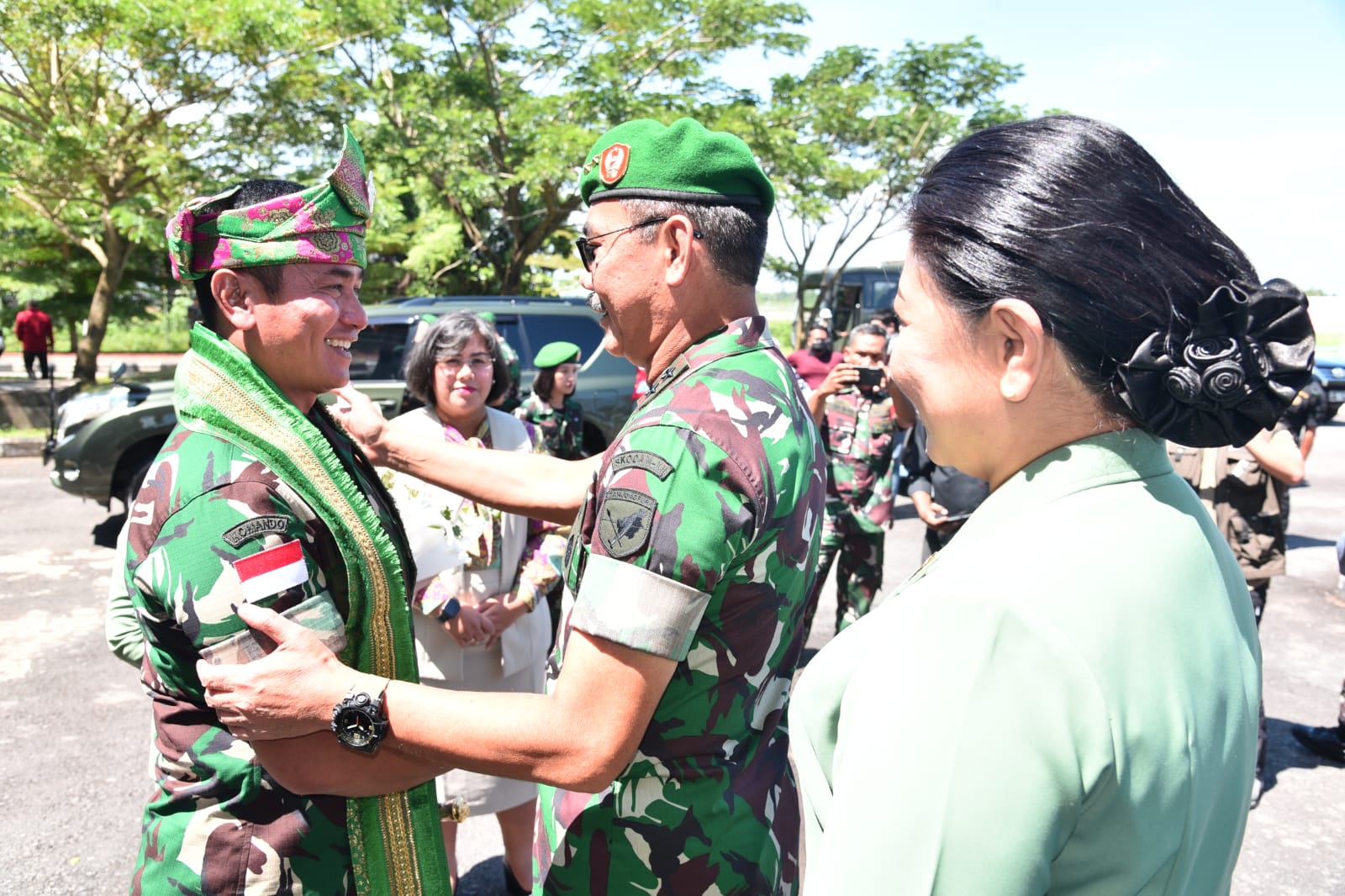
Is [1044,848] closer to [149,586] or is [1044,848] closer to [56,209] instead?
[149,586]

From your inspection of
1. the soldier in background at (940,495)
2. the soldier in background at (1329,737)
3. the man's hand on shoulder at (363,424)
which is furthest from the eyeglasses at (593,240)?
the soldier in background at (1329,737)

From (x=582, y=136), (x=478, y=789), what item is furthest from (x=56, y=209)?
(x=478, y=789)

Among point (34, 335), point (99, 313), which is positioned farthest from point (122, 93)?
point (34, 335)

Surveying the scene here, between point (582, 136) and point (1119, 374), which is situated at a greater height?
point (582, 136)

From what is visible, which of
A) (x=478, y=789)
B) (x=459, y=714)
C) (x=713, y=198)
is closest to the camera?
(x=459, y=714)

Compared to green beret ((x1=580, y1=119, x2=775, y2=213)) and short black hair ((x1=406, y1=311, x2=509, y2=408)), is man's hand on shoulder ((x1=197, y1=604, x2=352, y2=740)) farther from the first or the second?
short black hair ((x1=406, y1=311, x2=509, y2=408))

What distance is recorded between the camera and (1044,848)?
0.75 m

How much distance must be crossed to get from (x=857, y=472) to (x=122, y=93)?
11.7m

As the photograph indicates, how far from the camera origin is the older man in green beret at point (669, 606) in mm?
1308

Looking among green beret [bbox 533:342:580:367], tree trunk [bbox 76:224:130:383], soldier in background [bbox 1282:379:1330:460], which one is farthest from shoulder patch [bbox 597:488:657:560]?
tree trunk [bbox 76:224:130:383]

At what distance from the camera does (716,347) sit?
5.39ft

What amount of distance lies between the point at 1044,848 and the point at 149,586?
126 centimetres

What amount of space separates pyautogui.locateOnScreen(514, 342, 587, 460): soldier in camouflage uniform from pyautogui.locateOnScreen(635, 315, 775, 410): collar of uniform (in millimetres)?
3728

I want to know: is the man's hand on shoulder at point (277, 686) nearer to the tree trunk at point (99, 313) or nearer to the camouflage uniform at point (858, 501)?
the camouflage uniform at point (858, 501)
